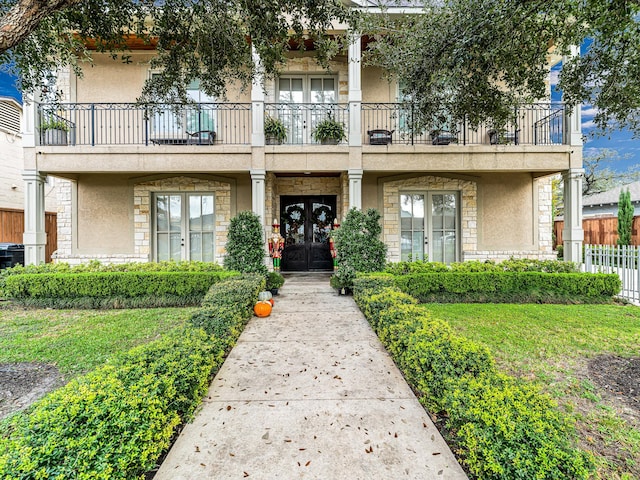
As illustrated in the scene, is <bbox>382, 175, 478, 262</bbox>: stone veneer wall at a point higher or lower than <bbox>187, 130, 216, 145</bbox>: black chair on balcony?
lower

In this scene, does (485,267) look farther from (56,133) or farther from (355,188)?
(56,133)

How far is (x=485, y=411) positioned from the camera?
201cm

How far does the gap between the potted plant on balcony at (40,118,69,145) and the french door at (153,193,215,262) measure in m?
2.50

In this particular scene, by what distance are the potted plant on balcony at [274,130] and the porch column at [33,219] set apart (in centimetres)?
556

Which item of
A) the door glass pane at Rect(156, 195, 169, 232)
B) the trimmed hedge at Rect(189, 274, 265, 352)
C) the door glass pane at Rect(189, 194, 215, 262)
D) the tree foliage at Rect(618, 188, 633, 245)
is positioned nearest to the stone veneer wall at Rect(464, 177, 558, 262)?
the trimmed hedge at Rect(189, 274, 265, 352)

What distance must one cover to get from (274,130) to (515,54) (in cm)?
539

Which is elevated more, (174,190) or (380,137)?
(380,137)

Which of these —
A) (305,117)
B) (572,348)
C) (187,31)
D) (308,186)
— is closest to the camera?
(572,348)

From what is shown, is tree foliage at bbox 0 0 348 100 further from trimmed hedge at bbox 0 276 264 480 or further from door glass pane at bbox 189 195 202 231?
trimmed hedge at bbox 0 276 264 480

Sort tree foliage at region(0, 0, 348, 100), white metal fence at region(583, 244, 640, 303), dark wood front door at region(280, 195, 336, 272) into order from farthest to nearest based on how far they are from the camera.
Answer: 1. dark wood front door at region(280, 195, 336, 272)
2. white metal fence at region(583, 244, 640, 303)
3. tree foliage at region(0, 0, 348, 100)

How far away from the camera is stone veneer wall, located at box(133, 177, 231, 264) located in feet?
29.8

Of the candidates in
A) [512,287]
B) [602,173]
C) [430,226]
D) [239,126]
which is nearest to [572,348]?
[512,287]

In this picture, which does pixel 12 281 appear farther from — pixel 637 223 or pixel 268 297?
pixel 637 223

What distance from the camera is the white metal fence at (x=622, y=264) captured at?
22.2 feet
